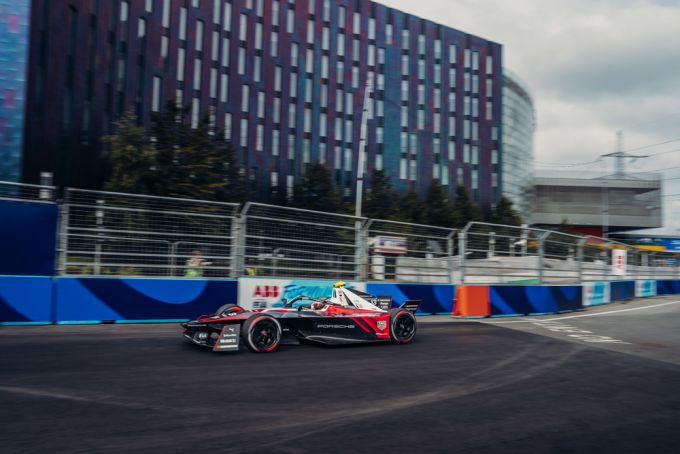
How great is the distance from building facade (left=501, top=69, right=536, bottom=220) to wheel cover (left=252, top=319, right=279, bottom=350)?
69950 mm

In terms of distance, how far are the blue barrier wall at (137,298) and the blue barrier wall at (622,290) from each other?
615 inches

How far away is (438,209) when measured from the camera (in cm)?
5538

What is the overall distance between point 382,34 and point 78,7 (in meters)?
37.2

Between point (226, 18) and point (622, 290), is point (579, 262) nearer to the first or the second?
point (622, 290)

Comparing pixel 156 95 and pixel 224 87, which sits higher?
pixel 224 87

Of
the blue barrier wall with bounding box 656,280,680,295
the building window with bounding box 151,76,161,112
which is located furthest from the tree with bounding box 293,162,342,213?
the blue barrier wall with bounding box 656,280,680,295

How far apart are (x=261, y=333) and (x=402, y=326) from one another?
111 inches

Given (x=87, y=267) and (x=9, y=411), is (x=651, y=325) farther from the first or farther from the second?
(x=9, y=411)

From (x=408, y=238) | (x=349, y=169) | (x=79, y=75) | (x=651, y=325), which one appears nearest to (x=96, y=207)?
(x=408, y=238)

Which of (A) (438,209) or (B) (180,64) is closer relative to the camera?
(B) (180,64)

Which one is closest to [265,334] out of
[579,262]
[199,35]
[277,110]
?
[579,262]

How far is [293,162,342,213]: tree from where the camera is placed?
145 feet

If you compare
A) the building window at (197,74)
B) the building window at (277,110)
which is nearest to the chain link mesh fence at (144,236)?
the building window at (197,74)

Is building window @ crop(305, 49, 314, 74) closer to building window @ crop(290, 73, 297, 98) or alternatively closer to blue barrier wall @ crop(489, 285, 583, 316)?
building window @ crop(290, 73, 297, 98)
